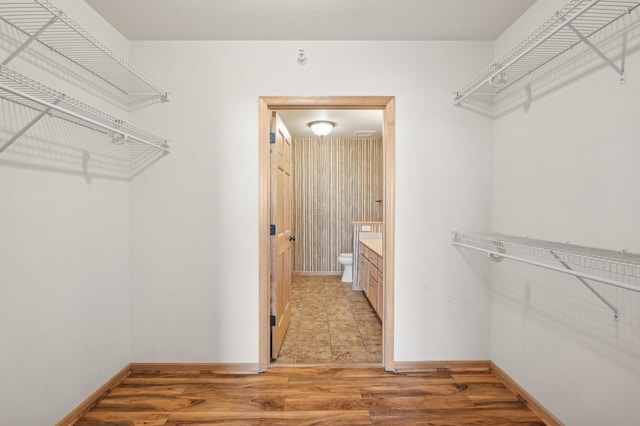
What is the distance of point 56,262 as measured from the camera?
167 centimetres

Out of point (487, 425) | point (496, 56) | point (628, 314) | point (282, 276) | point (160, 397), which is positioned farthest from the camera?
point (282, 276)

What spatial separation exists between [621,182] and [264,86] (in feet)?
7.05

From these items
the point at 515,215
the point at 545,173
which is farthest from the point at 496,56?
the point at 515,215

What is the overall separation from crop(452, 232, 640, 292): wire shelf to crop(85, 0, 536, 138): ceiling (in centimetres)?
145

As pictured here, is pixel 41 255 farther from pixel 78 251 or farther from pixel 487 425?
pixel 487 425

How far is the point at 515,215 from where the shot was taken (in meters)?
2.07

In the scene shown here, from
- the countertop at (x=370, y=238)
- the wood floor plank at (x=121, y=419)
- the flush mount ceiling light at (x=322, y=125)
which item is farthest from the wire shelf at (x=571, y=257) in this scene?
the flush mount ceiling light at (x=322, y=125)

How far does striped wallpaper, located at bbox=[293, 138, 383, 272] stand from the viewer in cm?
564

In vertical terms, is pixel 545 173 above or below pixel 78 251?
above

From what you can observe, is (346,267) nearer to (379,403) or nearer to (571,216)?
(379,403)

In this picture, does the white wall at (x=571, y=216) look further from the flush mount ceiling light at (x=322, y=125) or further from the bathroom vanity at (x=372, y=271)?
the flush mount ceiling light at (x=322, y=125)

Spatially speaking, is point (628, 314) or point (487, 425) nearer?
point (628, 314)

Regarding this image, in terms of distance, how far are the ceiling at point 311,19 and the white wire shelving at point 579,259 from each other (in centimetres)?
145

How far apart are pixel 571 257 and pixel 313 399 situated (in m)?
1.70
